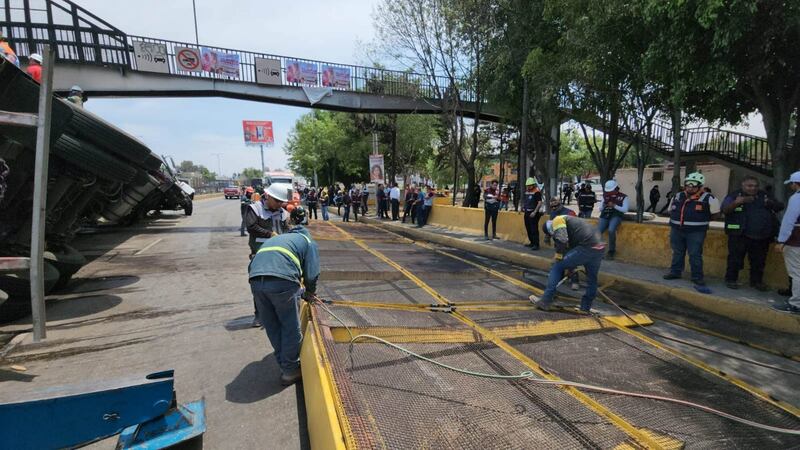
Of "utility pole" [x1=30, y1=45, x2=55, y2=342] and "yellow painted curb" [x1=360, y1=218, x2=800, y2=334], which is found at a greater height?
"utility pole" [x1=30, y1=45, x2=55, y2=342]

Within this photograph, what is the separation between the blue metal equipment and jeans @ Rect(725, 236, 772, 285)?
770 centimetres

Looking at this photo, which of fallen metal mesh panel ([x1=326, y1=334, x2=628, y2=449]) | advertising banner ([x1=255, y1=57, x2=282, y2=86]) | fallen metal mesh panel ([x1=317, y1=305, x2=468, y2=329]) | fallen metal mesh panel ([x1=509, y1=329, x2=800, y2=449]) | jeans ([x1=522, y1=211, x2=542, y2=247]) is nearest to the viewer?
fallen metal mesh panel ([x1=326, y1=334, x2=628, y2=449])

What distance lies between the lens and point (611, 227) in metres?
8.52

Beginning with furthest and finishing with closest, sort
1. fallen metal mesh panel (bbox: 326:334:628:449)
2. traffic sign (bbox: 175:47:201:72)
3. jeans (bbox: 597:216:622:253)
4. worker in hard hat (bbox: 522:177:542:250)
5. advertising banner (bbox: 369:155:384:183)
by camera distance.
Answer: advertising banner (bbox: 369:155:384:183)
traffic sign (bbox: 175:47:201:72)
worker in hard hat (bbox: 522:177:542:250)
jeans (bbox: 597:216:622:253)
fallen metal mesh panel (bbox: 326:334:628:449)

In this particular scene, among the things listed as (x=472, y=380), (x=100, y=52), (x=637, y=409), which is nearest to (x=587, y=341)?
(x=637, y=409)

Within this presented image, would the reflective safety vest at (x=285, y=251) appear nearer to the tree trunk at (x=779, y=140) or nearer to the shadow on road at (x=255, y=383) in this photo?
the shadow on road at (x=255, y=383)

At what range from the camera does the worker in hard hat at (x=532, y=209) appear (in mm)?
9984

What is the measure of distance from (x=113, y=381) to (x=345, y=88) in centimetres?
1699

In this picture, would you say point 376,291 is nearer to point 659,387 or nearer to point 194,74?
point 659,387

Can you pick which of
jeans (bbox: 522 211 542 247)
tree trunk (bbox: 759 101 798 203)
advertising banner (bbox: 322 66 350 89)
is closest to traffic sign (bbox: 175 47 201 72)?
advertising banner (bbox: 322 66 350 89)

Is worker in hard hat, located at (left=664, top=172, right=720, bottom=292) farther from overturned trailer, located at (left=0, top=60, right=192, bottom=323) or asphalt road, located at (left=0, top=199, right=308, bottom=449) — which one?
overturned trailer, located at (left=0, top=60, right=192, bottom=323)

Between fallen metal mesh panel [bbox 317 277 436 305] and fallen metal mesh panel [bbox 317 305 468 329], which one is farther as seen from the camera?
fallen metal mesh panel [bbox 317 277 436 305]

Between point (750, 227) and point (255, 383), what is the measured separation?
7240 mm

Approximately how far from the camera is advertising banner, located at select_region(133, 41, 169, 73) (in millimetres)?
14484
